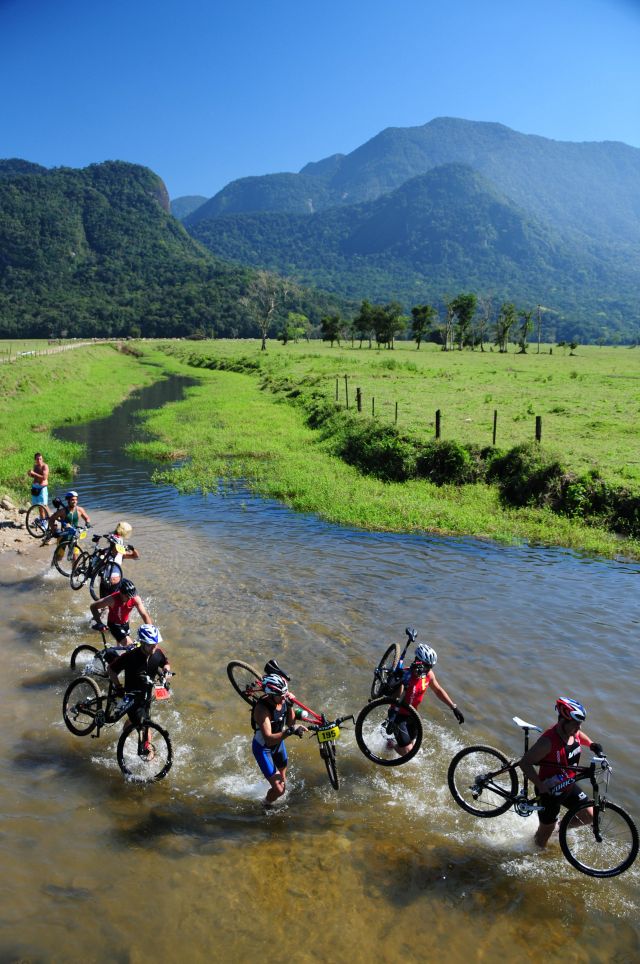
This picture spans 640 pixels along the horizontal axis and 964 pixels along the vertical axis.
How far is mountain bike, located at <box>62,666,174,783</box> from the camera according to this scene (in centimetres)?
873

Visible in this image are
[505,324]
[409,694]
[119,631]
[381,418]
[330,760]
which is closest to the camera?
[330,760]

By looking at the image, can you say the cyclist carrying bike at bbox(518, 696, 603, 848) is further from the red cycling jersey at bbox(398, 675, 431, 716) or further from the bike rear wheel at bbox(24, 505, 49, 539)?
the bike rear wheel at bbox(24, 505, 49, 539)

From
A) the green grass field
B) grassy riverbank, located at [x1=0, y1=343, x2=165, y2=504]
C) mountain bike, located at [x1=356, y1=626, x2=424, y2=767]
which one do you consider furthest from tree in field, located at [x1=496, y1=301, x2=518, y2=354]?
mountain bike, located at [x1=356, y1=626, x2=424, y2=767]

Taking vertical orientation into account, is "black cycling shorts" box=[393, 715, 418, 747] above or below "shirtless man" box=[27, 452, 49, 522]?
below

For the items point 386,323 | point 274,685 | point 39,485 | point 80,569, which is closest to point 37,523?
point 39,485

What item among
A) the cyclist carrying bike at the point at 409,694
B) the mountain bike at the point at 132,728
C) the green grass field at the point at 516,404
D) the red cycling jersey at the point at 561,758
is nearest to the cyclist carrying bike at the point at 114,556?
the mountain bike at the point at 132,728

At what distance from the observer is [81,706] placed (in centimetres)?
960

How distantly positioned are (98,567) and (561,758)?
9.85 metres

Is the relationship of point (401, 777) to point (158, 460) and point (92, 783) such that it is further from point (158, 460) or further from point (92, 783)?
point (158, 460)

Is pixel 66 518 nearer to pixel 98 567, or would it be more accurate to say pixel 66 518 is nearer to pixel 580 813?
pixel 98 567

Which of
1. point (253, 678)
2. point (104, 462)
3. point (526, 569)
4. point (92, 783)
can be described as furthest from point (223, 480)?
point (92, 783)

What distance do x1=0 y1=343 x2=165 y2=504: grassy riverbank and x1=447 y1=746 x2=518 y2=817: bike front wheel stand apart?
19948mm

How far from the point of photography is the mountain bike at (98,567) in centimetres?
1261

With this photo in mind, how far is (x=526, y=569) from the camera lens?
55.4 ft
